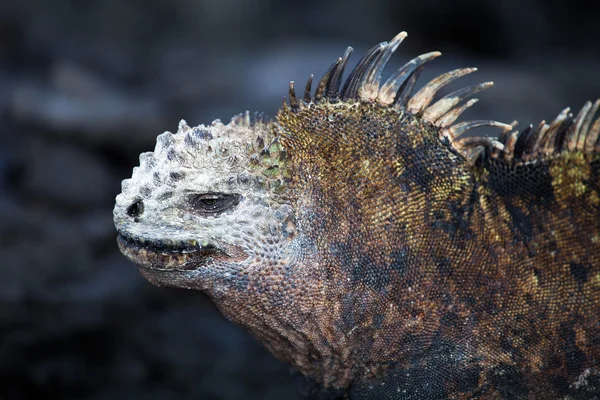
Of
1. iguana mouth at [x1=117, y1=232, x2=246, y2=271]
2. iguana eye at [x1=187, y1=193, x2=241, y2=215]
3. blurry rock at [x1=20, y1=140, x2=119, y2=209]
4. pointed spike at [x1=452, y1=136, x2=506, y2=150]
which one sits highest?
blurry rock at [x1=20, y1=140, x2=119, y2=209]

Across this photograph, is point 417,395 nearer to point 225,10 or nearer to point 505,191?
point 505,191

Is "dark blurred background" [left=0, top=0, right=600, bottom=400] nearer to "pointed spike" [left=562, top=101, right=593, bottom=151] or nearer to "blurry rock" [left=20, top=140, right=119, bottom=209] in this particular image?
"blurry rock" [left=20, top=140, right=119, bottom=209]

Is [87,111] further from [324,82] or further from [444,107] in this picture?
[444,107]

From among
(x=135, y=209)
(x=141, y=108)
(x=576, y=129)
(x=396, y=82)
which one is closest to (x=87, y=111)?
(x=141, y=108)

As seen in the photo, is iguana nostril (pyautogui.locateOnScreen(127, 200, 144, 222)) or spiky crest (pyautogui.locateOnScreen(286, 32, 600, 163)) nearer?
iguana nostril (pyautogui.locateOnScreen(127, 200, 144, 222))

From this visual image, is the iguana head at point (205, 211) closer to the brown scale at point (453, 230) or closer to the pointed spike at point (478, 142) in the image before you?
the brown scale at point (453, 230)

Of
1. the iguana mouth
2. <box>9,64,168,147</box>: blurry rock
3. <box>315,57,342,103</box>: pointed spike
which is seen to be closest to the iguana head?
the iguana mouth

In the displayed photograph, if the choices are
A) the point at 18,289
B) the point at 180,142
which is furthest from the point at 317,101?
the point at 18,289
